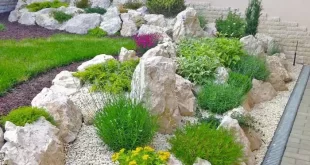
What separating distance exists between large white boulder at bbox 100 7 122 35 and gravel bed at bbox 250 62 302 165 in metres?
4.78

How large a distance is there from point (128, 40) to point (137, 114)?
5.59m

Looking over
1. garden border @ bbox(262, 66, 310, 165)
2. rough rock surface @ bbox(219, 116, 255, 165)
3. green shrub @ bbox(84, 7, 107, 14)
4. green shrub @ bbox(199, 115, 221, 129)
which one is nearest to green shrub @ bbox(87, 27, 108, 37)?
green shrub @ bbox(84, 7, 107, 14)

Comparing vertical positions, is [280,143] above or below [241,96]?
below

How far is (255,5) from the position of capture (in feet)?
35.5

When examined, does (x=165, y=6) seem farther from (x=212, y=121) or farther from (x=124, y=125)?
(x=124, y=125)

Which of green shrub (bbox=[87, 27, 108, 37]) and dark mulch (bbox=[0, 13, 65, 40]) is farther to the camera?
green shrub (bbox=[87, 27, 108, 37])

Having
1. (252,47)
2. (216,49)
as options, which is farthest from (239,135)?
(252,47)

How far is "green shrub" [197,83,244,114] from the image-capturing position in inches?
245

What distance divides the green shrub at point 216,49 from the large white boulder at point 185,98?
5.32ft

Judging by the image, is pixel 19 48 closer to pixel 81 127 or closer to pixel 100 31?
pixel 100 31

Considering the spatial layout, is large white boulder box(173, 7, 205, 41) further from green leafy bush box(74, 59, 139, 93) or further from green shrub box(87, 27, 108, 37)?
green leafy bush box(74, 59, 139, 93)

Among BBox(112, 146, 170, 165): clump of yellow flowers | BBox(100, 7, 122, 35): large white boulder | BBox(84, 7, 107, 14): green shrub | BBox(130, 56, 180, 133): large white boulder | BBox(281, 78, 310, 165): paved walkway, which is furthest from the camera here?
BBox(84, 7, 107, 14): green shrub

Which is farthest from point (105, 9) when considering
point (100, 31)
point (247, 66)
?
point (247, 66)

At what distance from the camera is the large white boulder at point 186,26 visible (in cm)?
976
